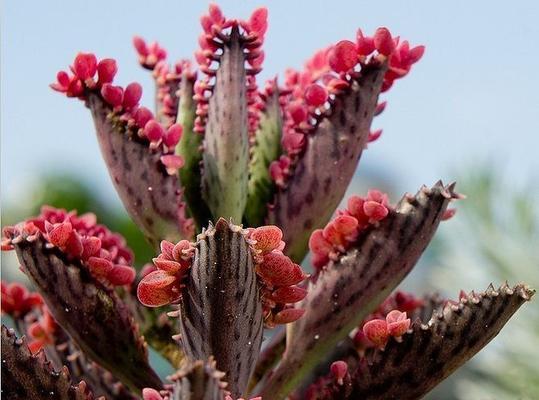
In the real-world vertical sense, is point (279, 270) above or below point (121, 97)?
below

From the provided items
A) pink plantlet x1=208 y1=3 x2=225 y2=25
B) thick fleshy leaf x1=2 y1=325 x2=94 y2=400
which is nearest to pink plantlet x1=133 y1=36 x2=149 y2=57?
pink plantlet x1=208 y1=3 x2=225 y2=25

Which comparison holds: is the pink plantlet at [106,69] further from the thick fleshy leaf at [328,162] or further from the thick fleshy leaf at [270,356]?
the thick fleshy leaf at [270,356]

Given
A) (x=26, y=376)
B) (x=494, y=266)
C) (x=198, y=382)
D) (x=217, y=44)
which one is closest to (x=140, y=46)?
(x=217, y=44)

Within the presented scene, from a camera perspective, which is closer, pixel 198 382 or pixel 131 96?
pixel 198 382

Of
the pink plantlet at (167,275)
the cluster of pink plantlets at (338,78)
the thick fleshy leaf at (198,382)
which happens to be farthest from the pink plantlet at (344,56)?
the thick fleshy leaf at (198,382)

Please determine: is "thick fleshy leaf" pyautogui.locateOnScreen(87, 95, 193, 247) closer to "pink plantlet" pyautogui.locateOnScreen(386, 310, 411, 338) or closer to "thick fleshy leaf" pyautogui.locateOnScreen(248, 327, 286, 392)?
"thick fleshy leaf" pyautogui.locateOnScreen(248, 327, 286, 392)

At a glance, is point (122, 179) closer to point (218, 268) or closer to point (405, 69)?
point (218, 268)

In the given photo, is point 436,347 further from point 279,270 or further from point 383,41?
point 383,41
